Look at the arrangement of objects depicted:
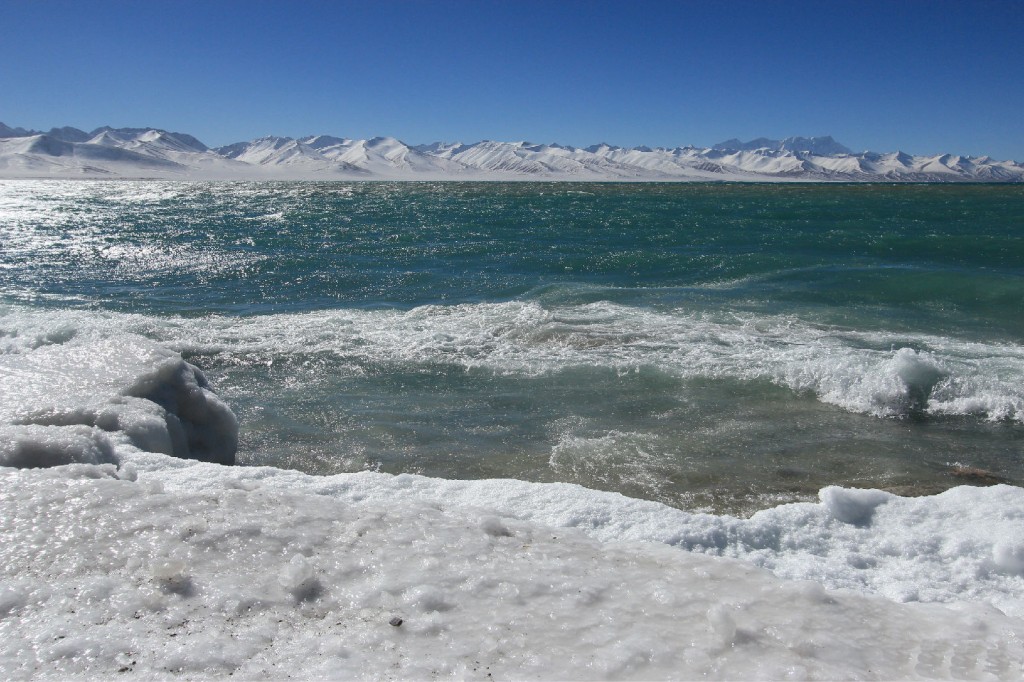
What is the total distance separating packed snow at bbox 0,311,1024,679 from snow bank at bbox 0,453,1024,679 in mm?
10

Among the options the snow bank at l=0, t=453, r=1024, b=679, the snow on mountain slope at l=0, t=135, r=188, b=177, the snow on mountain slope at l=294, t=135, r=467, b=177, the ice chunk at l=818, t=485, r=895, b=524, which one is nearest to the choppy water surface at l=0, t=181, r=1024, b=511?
the ice chunk at l=818, t=485, r=895, b=524

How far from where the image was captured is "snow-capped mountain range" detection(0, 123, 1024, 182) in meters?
108

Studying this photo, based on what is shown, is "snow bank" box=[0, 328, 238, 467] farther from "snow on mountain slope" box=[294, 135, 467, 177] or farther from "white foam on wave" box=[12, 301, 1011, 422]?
"snow on mountain slope" box=[294, 135, 467, 177]

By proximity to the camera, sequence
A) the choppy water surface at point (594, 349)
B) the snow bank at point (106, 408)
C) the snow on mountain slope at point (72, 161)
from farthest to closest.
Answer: the snow on mountain slope at point (72, 161) → the choppy water surface at point (594, 349) → the snow bank at point (106, 408)

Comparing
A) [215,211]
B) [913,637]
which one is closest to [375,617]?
[913,637]

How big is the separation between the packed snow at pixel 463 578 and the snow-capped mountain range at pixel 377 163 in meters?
104

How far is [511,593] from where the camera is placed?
9.75ft

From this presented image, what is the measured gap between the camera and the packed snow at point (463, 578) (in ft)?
8.46

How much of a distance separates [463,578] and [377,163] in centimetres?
15105

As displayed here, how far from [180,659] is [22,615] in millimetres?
681

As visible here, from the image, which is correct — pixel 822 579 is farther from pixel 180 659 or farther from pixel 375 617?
pixel 180 659

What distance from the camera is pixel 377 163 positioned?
146625 mm

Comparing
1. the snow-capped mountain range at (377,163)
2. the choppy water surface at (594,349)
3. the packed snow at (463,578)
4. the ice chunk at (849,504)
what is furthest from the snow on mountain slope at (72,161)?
the ice chunk at (849,504)

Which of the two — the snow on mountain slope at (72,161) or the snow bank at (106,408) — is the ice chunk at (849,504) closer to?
the snow bank at (106,408)
